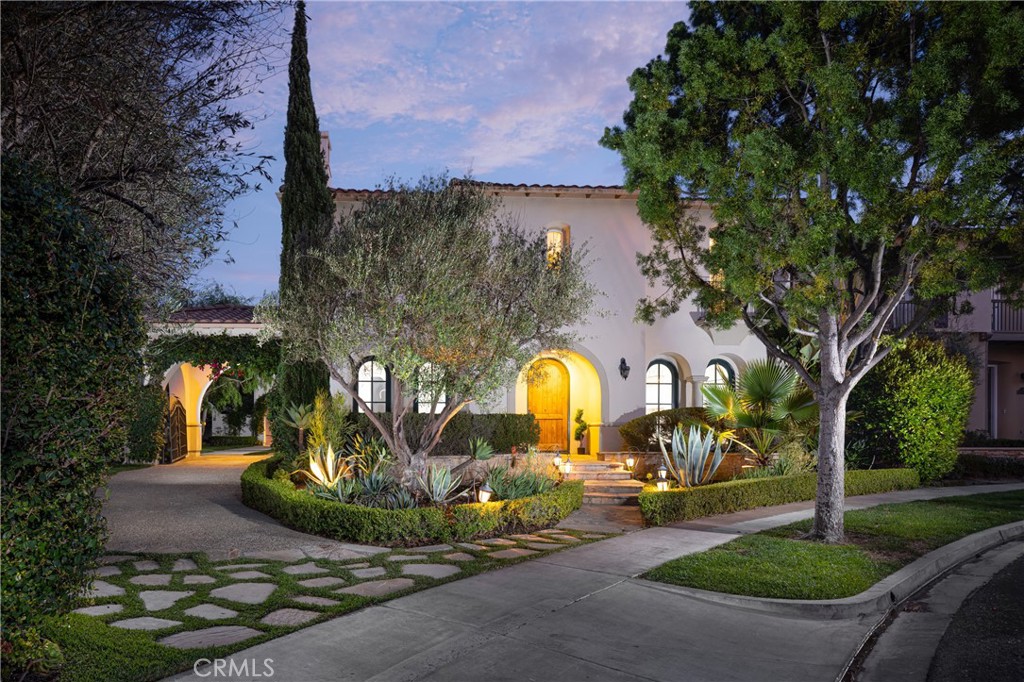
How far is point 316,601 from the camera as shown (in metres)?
6.24

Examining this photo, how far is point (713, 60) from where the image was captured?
9.37 meters

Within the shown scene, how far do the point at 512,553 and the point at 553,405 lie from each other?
9.85 m

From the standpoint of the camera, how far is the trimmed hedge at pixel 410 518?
29.3ft

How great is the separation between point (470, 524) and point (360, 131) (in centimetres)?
1014

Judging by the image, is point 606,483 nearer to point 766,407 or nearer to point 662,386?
point 766,407

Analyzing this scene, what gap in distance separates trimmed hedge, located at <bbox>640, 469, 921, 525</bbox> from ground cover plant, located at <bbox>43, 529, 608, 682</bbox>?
1915 millimetres

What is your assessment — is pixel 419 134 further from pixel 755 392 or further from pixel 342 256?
pixel 755 392

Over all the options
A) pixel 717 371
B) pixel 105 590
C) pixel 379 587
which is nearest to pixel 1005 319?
pixel 717 371

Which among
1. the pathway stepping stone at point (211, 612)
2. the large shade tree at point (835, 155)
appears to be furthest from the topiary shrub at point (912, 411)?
the pathway stepping stone at point (211, 612)

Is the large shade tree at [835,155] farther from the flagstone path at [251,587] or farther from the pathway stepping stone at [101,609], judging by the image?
the pathway stepping stone at [101,609]

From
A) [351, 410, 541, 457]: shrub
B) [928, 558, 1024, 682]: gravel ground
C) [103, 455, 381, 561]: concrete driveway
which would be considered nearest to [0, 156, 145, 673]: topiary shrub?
[103, 455, 381, 561]: concrete driveway

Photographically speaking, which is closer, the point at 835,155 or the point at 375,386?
the point at 835,155

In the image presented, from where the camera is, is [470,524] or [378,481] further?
[378,481]

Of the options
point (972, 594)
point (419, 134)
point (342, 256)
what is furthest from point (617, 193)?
point (972, 594)
